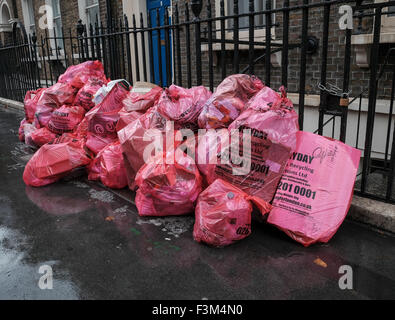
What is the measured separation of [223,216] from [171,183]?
57 centimetres

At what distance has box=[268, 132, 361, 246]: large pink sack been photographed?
8.07 ft

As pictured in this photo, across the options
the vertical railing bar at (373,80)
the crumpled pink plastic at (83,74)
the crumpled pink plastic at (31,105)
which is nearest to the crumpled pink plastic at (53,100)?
the crumpled pink plastic at (83,74)

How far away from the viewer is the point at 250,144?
2.66 metres

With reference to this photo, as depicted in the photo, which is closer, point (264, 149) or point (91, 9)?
point (264, 149)

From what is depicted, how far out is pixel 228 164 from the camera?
8.84ft

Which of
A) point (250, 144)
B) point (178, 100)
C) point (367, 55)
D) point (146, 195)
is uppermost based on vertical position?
point (367, 55)

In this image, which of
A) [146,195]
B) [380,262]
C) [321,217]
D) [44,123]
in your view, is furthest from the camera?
[44,123]

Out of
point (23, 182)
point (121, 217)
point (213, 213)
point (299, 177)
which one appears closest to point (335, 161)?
point (299, 177)

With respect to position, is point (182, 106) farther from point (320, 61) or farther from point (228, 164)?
point (320, 61)

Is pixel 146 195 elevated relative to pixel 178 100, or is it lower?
lower

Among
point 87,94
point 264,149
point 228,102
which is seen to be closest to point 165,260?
point 264,149

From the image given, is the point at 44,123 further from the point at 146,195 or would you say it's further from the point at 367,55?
the point at 367,55

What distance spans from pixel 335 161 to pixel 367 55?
7.45 feet

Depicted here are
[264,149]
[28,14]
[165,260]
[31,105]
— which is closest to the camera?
[165,260]
